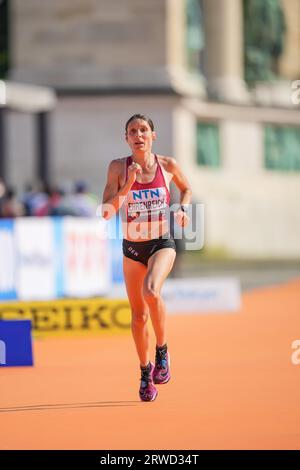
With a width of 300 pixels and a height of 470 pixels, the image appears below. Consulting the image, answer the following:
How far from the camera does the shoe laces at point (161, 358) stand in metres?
10.3

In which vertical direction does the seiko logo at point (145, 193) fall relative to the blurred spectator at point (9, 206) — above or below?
below

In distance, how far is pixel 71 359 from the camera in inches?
561

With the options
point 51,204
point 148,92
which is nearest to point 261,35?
point 148,92

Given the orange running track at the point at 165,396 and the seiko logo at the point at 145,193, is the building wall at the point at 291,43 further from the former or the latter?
the seiko logo at the point at 145,193

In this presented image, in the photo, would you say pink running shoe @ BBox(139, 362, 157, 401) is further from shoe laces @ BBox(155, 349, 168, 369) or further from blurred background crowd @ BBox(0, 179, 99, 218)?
blurred background crowd @ BBox(0, 179, 99, 218)

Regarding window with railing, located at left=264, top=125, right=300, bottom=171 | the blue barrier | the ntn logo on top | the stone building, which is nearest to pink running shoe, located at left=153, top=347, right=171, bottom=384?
the ntn logo on top

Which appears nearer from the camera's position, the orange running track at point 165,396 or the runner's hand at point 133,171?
the orange running track at point 165,396

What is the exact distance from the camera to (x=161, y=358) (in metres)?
10.3

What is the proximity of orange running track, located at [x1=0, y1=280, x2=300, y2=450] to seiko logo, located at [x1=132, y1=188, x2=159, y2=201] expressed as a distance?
1588 millimetres

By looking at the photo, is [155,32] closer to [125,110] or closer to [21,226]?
[125,110]

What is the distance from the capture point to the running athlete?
9.86 metres

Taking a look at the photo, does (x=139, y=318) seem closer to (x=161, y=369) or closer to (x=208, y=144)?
(x=161, y=369)

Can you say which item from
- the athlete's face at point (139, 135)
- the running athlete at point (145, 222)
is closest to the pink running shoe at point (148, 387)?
the running athlete at point (145, 222)

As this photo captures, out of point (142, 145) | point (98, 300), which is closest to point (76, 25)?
point (98, 300)
